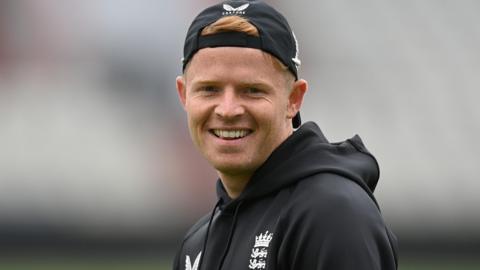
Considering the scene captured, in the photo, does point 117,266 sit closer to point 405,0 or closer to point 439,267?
point 439,267

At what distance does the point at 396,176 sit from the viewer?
37.6 ft

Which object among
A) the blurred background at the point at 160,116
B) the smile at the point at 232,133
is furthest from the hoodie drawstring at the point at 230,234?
the blurred background at the point at 160,116

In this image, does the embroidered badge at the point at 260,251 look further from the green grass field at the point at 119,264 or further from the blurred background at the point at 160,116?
the blurred background at the point at 160,116

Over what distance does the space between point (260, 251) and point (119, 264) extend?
7.38m

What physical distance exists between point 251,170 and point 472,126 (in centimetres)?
881

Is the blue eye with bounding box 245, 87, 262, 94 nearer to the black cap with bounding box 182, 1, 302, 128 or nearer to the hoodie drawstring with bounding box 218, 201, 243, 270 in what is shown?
the black cap with bounding box 182, 1, 302, 128

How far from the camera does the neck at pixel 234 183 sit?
11.6 ft

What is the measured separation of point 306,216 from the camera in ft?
10.4

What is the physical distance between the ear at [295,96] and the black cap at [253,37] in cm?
2

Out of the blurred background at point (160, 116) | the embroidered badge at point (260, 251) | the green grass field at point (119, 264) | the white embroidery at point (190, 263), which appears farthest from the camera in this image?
the blurred background at point (160, 116)

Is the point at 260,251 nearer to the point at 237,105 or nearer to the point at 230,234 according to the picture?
the point at 230,234

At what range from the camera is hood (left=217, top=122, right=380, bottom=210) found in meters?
3.36

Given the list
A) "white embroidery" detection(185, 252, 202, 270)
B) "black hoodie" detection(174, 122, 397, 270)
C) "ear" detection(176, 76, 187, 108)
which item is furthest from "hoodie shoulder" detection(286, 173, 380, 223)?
"white embroidery" detection(185, 252, 202, 270)

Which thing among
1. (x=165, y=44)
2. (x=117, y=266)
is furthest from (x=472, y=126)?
(x=117, y=266)
